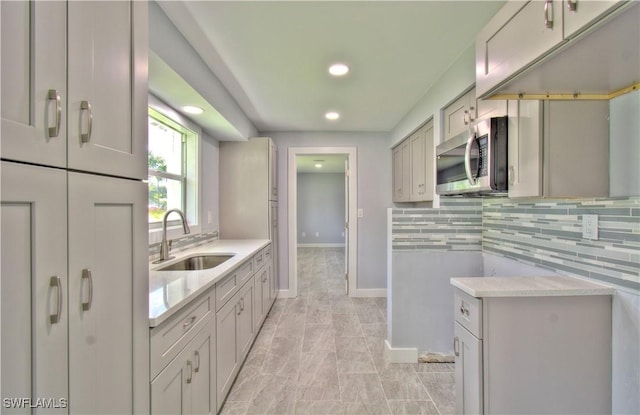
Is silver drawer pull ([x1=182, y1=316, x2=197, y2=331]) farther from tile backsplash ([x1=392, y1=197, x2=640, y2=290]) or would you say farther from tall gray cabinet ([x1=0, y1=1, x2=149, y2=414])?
tile backsplash ([x1=392, y1=197, x2=640, y2=290])

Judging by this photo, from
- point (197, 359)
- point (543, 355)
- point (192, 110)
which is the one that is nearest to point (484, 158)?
point (543, 355)

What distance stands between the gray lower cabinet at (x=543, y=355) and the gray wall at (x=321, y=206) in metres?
7.13

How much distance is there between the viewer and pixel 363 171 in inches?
158

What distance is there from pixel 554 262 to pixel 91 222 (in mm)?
2190

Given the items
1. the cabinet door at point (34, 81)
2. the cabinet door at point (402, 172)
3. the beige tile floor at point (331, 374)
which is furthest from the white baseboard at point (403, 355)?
the cabinet door at point (34, 81)

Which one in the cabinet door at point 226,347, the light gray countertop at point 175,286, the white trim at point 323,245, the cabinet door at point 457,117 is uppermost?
the cabinet door at point 457,117

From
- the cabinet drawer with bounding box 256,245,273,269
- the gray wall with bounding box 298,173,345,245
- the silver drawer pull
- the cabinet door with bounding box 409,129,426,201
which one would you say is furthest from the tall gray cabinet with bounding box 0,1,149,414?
the gray wall with bounding box 298,173,345,245

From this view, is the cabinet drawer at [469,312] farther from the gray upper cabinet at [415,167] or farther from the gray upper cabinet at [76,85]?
the gray upper cabinet at [76,85]

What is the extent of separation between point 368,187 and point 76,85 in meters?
3.57

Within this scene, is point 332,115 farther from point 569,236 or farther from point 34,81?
point 34,81

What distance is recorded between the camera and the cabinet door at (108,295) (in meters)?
0.71

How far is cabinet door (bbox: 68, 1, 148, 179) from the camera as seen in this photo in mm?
711

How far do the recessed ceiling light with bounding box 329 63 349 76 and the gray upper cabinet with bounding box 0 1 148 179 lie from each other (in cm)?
138

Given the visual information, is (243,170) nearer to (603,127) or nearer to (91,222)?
(91,222)
